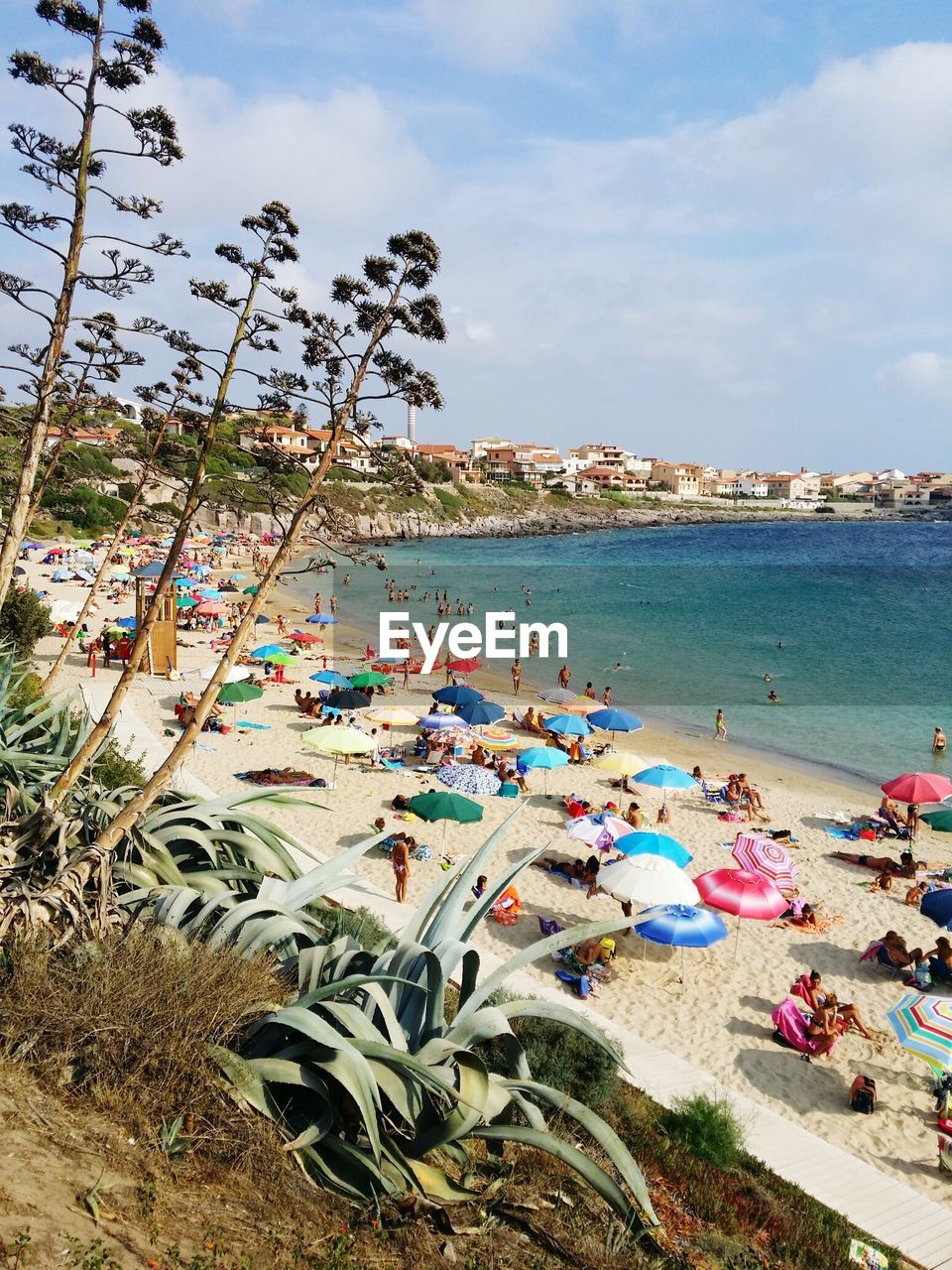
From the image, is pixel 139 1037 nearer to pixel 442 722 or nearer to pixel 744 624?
pixel 442 722

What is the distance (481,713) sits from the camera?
65.8 ft

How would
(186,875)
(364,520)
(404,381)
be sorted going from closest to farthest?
(404,381) → (186,875) → (364,520)

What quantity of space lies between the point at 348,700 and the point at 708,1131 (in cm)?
1554

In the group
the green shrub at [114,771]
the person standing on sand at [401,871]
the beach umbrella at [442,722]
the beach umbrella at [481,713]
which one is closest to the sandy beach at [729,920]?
the person standing on sand at [401,871]

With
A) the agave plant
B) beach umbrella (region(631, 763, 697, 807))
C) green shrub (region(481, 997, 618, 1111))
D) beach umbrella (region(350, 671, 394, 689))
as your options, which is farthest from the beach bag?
beach umbrella (region(350, 671, 394, 689))

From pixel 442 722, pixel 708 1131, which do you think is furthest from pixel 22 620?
pixel 708 1131

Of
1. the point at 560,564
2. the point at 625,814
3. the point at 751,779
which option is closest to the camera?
the point at 625,814

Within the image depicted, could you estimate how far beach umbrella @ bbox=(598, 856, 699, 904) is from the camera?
11.4 metres

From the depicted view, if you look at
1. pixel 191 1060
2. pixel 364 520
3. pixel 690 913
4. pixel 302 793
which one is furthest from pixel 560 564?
pixel 191 1060

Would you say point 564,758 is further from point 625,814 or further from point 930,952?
point 930,952

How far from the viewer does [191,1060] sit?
174 inches

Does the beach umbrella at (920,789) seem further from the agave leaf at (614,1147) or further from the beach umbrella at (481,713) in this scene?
the agave leaf at (614,1147)

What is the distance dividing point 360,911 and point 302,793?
30.0ft

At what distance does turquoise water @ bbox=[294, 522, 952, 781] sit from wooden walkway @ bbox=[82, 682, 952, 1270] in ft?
56.6
